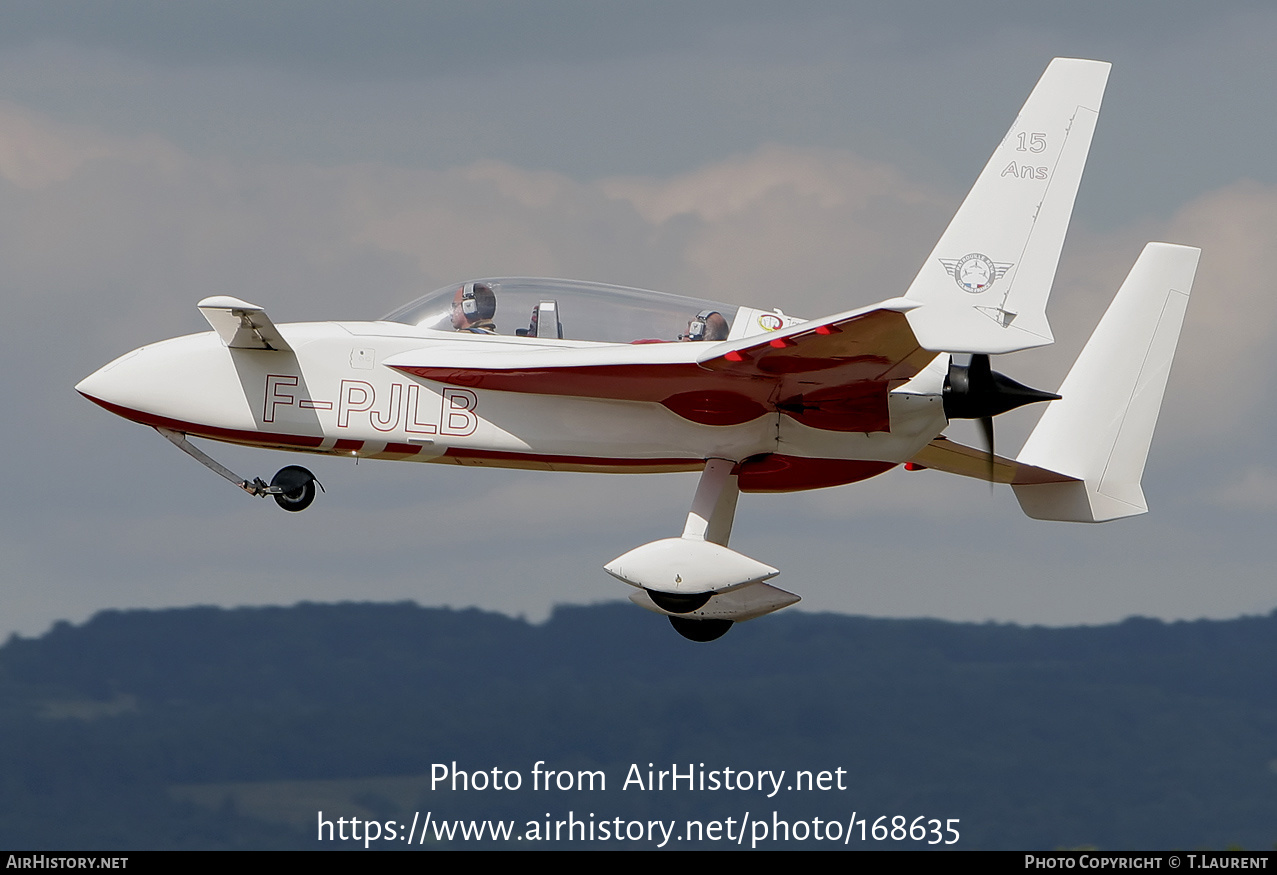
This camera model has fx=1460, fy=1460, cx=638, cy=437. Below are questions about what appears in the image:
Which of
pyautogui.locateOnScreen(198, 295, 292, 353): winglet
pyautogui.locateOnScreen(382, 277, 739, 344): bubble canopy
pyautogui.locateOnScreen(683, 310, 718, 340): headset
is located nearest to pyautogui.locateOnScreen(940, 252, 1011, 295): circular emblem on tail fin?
pyautogui.locateOnScreen(382, 277, 739, 344): bubble canopy

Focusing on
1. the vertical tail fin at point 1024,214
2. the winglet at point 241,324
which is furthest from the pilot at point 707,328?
the winglet at point 241,324

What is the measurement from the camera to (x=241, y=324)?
16.0 m

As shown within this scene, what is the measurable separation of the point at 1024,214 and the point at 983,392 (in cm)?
198

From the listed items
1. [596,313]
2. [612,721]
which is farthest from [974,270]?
[612,721]

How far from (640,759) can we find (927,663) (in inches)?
1000

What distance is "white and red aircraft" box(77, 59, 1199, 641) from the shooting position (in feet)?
49.8

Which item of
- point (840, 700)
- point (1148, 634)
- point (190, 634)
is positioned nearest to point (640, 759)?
point (840, 700)

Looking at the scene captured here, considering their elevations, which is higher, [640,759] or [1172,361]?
[1172,361]

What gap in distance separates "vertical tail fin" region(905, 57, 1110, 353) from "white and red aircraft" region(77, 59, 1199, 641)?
0.06ft

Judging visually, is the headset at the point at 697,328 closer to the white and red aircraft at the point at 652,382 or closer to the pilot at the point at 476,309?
the white and red aircraft at the point at 652,382

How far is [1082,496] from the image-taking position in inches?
748

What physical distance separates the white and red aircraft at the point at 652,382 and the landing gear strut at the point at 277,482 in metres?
Answer: 0.02

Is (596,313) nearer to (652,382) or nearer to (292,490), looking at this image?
(652,382)

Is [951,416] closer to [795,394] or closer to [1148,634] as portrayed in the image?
[795,394]
